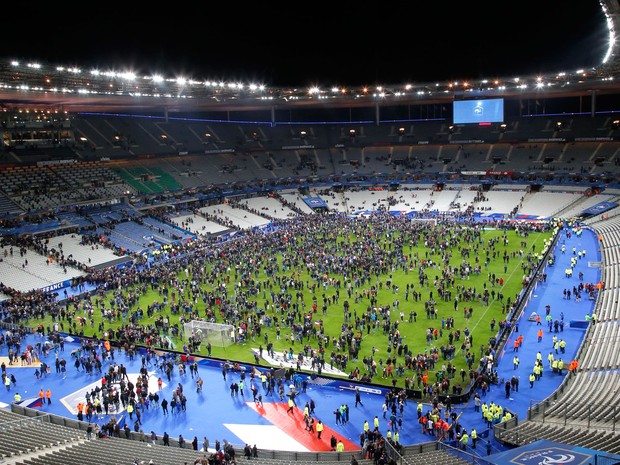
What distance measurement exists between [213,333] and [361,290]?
1157 centimetres

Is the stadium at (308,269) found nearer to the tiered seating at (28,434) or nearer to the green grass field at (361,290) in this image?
the tiered seating at (28,434)

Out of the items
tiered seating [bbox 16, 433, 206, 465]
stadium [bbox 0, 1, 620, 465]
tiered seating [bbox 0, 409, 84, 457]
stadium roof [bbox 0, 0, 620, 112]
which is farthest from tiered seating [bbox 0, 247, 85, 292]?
tiered seating [bbox 16, 433, 206, 465]

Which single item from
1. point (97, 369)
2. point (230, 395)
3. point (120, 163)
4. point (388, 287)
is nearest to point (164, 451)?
point (230, 395)

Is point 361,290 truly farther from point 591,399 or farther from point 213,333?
point 591,399

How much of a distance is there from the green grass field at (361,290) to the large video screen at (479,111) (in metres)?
23.7

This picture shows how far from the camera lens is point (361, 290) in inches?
1401

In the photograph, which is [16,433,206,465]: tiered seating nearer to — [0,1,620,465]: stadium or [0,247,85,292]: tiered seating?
[0,1,620,465]: stadium

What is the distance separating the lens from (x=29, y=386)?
23734mm

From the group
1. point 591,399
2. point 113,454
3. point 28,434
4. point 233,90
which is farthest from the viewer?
point 233,90

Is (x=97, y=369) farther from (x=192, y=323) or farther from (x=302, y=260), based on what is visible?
(x=302, y=260)

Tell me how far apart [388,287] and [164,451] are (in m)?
21.6

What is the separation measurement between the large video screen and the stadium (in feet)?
0.80

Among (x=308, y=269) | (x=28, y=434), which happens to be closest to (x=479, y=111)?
(x=308, y=269)

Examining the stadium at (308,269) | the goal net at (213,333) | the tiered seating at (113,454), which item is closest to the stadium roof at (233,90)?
the stadium at (308,269)
